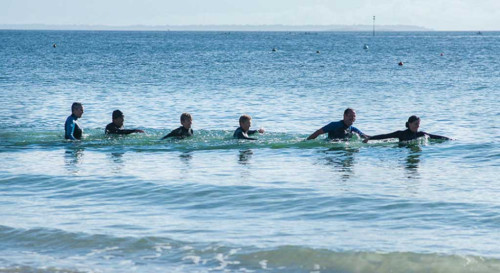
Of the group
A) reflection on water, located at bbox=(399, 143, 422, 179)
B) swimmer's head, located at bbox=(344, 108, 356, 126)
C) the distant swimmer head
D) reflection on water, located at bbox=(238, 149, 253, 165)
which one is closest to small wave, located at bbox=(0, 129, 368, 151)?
reflection on water, located at bbox=(238, 149, 253, 165)

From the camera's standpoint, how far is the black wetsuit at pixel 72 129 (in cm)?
2125

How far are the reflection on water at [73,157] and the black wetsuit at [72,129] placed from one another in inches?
13.4

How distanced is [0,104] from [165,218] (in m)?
25.4

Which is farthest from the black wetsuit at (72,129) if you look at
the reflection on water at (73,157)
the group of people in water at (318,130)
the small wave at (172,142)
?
the reflection on water at (73,157)

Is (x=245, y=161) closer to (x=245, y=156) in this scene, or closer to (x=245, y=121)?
(x=245, y=156)

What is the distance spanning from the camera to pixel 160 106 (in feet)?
115

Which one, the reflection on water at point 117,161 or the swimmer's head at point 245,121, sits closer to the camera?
the reflection on water at point 117,161

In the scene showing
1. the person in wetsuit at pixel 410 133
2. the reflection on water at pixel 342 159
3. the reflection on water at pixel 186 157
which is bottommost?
the reflection on water at pixel 342 159

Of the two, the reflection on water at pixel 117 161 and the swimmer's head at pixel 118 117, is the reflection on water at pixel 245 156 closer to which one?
the reflection on water at pixel 117 161

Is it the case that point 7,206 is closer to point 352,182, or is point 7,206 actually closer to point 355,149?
point 352,182

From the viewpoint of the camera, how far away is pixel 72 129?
21.6m

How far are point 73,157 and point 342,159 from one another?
7.01 m

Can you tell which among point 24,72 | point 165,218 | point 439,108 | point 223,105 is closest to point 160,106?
point 223,105

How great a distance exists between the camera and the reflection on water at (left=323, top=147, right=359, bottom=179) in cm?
1739
